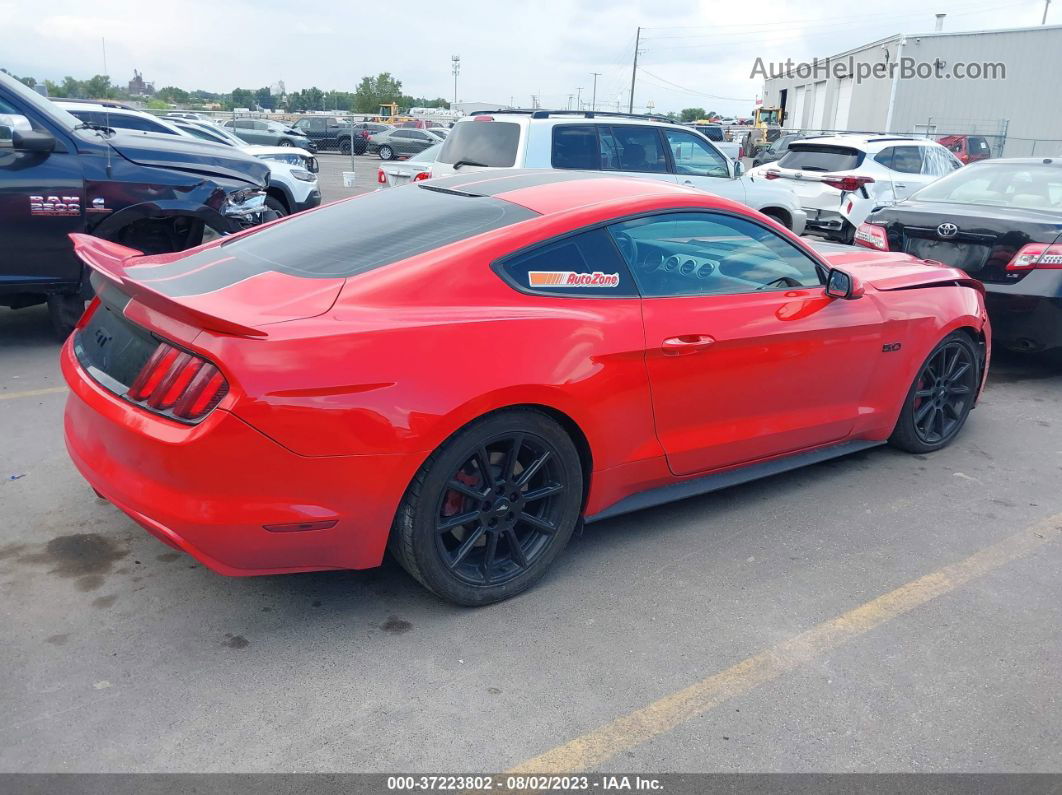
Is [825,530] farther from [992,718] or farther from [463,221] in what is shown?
[463,221]

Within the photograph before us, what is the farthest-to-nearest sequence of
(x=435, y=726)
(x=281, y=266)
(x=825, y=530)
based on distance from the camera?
(x=825, y=530) < (x=281, y=266) < (x=435, y=726)

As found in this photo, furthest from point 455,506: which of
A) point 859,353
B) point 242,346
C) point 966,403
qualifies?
point 966,403

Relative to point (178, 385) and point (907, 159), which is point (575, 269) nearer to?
point (178, 385)

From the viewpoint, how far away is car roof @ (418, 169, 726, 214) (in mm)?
3553

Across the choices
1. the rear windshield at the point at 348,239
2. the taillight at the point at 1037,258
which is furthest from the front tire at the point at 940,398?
the rear windshield at the point at 348,239

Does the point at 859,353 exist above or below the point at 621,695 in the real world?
above

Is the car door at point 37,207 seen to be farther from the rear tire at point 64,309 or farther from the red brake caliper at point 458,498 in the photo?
the red brake caliper at point 458,498

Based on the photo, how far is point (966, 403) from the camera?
16.6 ft

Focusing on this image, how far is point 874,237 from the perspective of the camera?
Answer: 7.05 meters

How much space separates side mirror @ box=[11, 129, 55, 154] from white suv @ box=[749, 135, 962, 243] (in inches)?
384

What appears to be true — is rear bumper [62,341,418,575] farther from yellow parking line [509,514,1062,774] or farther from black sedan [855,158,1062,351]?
black sedan [855,158,1062,351]

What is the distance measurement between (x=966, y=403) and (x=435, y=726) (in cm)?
383

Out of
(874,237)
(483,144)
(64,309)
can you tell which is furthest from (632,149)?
(64,309)

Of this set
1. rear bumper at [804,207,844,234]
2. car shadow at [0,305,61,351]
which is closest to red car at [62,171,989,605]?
car shadow at [0,305,61,351]
